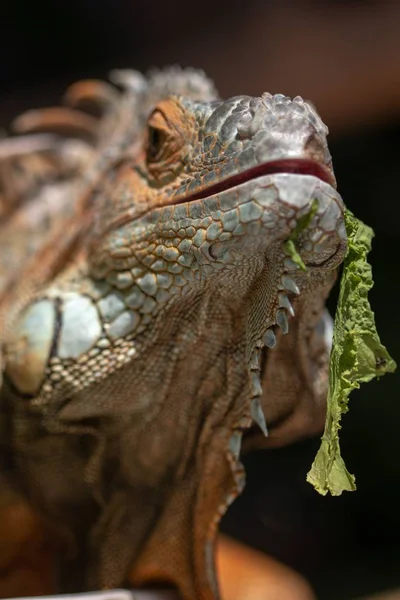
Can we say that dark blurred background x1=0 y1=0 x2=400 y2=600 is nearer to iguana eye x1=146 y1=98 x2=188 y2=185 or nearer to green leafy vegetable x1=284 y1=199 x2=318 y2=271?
iguana eye x1=146 y1=98 x2=188 y2=185

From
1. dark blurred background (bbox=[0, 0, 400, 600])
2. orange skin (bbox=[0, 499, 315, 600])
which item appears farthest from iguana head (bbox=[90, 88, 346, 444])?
orange skin (bbox=[0, 499, 315, 600])

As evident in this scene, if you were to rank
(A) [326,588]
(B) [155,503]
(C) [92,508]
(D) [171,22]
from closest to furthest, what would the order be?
(B) [155,503] < (C) [92,508] < (A) [326,588] < (D) [171,22]

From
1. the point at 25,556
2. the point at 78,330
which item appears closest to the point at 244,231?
the point at 78,330

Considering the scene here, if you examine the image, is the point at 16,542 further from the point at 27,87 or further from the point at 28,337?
the point at 27,87

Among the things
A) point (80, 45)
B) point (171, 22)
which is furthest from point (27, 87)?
point (171, 22)

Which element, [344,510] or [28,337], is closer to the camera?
[28,337]

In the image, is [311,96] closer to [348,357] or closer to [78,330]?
[78,330]

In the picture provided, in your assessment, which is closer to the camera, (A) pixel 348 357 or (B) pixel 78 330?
(A) pixel 348 357
